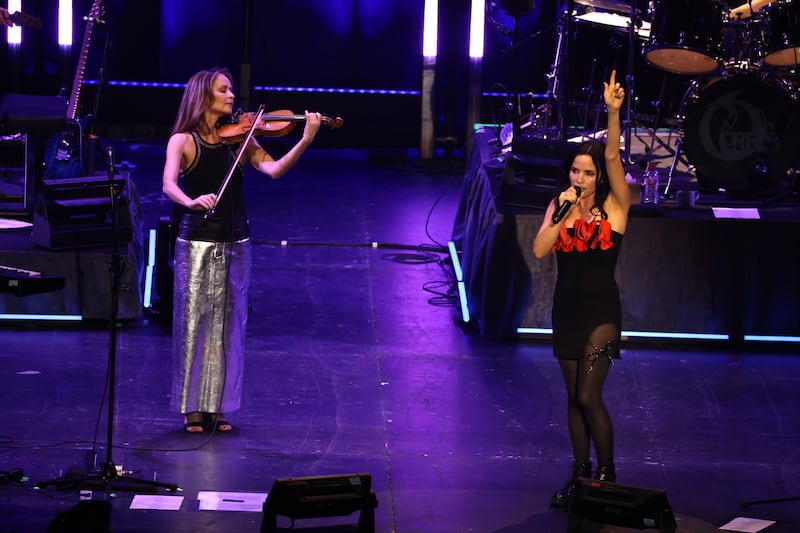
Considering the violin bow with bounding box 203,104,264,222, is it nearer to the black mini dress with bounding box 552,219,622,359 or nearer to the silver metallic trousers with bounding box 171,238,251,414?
the silver metallic trousers with bounding box 171,238,251,414

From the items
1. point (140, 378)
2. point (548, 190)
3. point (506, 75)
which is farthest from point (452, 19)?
point (140, 378)

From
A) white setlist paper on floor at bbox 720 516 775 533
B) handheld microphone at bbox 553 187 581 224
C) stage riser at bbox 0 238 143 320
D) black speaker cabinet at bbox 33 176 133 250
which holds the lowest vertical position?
white setlist paper on floor at bbox 720 516 775 533

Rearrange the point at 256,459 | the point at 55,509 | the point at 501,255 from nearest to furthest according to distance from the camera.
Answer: the point at 55,509
the point at 256,459
the point at 501,255

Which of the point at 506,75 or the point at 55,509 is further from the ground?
the point at 506,75

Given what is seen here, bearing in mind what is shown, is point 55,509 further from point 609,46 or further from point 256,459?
point 609,46

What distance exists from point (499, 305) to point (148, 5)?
27.4 ft

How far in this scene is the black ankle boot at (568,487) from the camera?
5656 millimetres

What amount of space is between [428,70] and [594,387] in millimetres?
9367

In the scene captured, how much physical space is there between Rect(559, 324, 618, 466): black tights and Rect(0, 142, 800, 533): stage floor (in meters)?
0.38

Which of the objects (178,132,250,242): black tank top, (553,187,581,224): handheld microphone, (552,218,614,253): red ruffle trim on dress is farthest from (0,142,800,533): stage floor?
(553,187,581,224): handheld microphone

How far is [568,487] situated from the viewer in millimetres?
5777

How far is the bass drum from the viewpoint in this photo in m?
9.65

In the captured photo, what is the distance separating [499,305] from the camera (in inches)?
333

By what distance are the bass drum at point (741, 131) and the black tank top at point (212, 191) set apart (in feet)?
15.1
